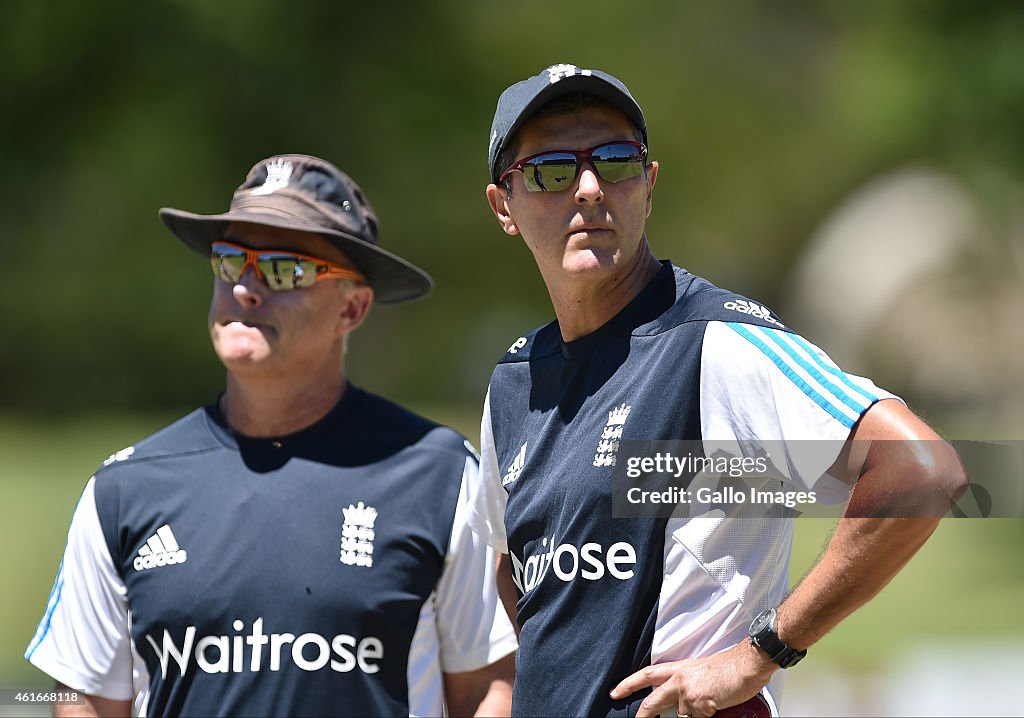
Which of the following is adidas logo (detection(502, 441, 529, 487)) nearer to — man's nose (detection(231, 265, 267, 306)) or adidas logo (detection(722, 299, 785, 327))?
adidas logo (detection(722, 299, 785, 327))

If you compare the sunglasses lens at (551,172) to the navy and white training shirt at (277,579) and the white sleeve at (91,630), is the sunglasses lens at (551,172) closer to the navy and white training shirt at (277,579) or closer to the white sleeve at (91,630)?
the navy and white training shirt at (277,579)

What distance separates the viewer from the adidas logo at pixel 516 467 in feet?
9.28

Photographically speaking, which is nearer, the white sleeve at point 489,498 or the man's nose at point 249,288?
the white sleeve at point 489,498

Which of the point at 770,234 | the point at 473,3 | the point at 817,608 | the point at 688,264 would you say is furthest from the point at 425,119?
the point at 817,608

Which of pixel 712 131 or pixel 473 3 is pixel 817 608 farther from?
pixel 712 131

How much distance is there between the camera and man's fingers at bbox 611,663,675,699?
2465mm

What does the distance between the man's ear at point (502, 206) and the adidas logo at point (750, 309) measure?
0.68 metres

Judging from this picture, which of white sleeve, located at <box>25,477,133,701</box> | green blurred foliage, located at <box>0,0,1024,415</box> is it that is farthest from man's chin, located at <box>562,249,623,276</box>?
green blurred foliage, located at <box>0,0,1024,415</box>

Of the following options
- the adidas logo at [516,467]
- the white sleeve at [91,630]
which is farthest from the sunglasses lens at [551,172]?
the white sleeve at [91,630]

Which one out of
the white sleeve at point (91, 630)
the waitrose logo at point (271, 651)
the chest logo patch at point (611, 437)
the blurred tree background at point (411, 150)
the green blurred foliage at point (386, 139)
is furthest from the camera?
the green blurred foliage at point (386, 139)

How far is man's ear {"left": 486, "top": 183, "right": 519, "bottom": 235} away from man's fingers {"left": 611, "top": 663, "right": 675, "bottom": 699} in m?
1.12

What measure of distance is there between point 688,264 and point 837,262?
10.7 feet

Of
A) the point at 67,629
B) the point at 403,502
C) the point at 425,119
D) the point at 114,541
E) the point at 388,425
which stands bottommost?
Answer: the point at 67,629

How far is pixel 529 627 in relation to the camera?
8.86 feet
